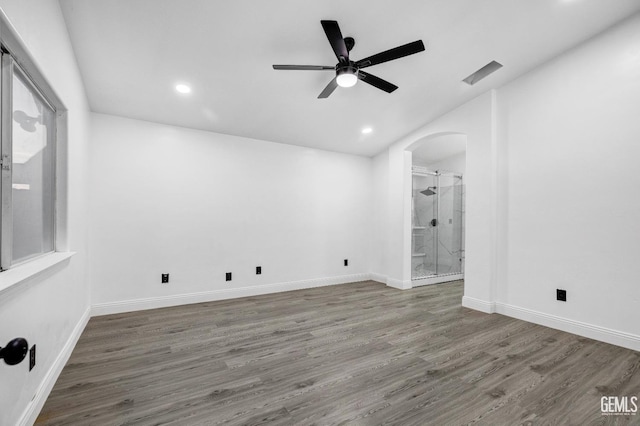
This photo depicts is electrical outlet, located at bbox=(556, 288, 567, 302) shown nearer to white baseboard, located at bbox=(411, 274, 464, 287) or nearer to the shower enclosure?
white baseboard, located at bbox=(411, 274, 464, 287)

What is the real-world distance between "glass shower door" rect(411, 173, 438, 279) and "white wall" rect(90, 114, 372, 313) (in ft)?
3.55

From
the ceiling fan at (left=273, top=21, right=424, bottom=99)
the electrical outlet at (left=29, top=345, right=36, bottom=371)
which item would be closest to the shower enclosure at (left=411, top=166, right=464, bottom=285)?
the ceiling fan at (left=273, top=21, right=424, bottom=99)

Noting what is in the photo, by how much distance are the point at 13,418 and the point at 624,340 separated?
14.1ft

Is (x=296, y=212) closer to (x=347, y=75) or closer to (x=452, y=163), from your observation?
(x=347, y=75)

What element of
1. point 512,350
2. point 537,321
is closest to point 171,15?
point 512,350

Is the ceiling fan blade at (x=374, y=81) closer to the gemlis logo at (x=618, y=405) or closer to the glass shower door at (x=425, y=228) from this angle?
the gemlis logo at (x=618, y=405)

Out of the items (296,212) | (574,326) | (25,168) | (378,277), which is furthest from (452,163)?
(25,168)

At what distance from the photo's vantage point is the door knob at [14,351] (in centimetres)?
76

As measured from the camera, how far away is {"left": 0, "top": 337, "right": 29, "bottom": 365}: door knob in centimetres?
76

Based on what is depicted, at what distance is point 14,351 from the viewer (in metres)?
0.77

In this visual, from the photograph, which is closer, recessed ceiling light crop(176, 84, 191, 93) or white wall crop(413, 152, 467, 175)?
recessed ceiling light crop(176, 84, 191, 93)

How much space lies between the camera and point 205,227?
3.88 m

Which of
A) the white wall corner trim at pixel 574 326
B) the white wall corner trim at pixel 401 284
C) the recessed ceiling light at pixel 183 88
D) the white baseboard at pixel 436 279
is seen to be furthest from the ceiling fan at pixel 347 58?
the white baseboard at pixel 436 279

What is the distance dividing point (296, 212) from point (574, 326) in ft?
11.9
